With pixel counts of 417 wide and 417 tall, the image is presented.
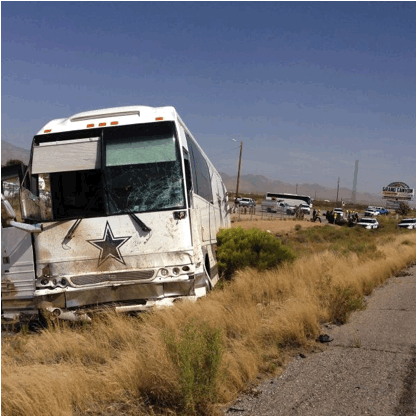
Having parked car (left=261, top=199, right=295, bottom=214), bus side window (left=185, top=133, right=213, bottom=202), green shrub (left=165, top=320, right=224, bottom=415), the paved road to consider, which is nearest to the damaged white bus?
bus side window (left=185, top=133, right=213, bottom=202)

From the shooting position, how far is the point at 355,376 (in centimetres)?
502

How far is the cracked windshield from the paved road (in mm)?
3485

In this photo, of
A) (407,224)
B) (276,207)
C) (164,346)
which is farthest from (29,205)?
(276,207)

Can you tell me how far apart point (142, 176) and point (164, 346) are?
12.2 feet

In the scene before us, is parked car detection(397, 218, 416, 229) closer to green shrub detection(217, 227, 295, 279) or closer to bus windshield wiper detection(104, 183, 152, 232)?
bus windshield wiper detection(104, 183, 152, 232)

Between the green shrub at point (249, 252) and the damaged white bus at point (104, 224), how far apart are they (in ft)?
14.1

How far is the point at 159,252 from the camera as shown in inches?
312

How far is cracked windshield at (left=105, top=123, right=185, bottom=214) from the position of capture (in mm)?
8031

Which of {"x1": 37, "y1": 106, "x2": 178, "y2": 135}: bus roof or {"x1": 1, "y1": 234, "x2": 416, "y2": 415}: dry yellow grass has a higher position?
{"x1": 37, "y1": 106, "x2": 178, "y2": 135}: bus roof

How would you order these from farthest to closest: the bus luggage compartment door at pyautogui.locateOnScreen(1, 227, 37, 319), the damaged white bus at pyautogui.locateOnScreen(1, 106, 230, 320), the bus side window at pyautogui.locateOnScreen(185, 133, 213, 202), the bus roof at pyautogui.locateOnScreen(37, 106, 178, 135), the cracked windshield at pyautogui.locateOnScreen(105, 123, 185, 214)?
1. the bus side window at pyautogui.locateOnScreen(185, 133, 213, 202)
2. the bus roof at pyautogui.locateOnScreen(37, 106, 178, 135)
3. the cracked windshield at pyautogui.locateOnScreen(105, 123, 185, 214)
4. the damaged white bus at pyautogui.locateOnScreen(1, 106, 230, 320)
5. the bus luggage compartment door at pyautogui.locateOnScreen(1, 227, 37, 319)

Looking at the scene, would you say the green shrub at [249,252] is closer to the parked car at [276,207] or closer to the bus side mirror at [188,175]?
the bus side mirror at [188,175]

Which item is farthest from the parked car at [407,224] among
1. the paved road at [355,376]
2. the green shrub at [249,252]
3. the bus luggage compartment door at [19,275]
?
the green shrub at [249,252]

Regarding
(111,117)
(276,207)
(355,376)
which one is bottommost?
(276,207)

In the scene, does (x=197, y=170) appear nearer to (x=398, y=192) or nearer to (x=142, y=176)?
(x=142, y=176)
